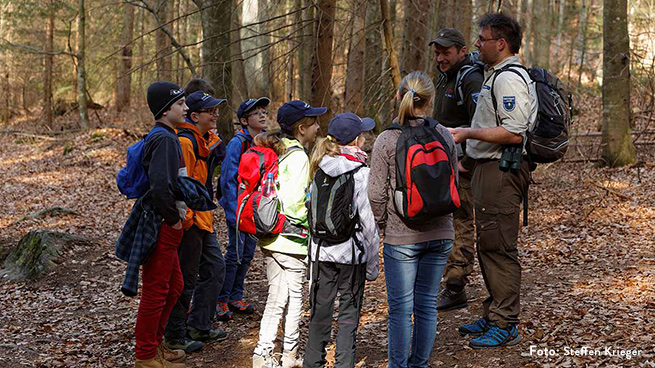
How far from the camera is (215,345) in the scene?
515 centimetres

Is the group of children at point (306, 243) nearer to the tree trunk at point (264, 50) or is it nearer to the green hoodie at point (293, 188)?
the green hoodie at point (293, 188)

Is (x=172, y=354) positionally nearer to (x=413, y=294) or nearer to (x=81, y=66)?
(x=413, y=294)

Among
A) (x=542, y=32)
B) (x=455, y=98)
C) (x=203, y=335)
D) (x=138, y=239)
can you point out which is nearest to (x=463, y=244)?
(x=455, y=98)

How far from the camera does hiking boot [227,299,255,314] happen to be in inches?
230

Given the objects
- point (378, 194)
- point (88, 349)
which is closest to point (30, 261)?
point (88, 349)

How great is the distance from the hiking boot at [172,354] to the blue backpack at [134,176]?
1309mm

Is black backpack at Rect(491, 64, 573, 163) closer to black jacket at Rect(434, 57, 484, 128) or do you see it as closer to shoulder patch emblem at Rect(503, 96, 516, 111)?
shoulder patch emblem at Rect(503, 96, 516, 111)

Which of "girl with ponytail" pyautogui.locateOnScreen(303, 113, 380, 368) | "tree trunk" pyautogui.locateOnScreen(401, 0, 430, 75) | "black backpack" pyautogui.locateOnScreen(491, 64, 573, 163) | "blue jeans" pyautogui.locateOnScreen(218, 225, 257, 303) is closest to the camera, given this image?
"girl with ponytail" pyautogui.locateOnScreen(303, 113, 380, 368)

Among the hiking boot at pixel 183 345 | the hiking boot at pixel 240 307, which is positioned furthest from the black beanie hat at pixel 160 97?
the hiking boot at pixel 240 307

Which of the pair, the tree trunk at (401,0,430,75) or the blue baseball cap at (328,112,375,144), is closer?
the blue baseball cap at (328,112,375,144)

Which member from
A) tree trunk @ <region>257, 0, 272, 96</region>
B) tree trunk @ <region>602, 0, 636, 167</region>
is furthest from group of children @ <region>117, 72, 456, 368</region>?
tree trunk @ <region>602, 0, 636, 167</region>

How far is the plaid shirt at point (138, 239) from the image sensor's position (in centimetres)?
414

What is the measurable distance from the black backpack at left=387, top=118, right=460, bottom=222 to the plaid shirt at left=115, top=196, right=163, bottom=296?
1766 mm

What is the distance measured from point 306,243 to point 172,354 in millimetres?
1534
